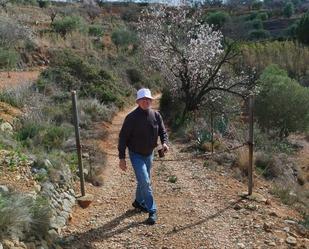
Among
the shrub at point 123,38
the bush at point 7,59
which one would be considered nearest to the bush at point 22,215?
the bush at point 7,59

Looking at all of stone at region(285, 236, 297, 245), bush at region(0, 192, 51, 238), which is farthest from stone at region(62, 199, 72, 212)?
stone at region(285, 236, 297, 245)

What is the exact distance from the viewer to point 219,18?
1800cm

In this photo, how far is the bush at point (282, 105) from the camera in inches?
679

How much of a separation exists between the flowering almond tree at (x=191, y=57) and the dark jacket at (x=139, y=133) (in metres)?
Result: 8.47

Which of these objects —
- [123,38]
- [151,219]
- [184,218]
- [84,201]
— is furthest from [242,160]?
[123,38]

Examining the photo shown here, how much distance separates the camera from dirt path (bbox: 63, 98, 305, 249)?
225 inches

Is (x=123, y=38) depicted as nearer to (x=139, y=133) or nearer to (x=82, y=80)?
(x=82, y=80)

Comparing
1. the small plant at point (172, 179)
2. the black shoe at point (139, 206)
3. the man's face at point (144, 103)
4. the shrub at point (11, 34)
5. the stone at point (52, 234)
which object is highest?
the shrub at point (11, 34)

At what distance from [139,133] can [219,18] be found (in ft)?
43.4

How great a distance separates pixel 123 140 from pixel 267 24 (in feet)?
192

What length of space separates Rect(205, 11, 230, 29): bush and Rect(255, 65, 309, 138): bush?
259 centimetres

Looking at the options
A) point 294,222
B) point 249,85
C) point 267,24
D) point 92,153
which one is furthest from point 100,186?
point 267,24

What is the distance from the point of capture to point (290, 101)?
17.2 meters

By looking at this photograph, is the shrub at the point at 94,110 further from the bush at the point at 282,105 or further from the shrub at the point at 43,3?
the shrub at the point at 43,3
